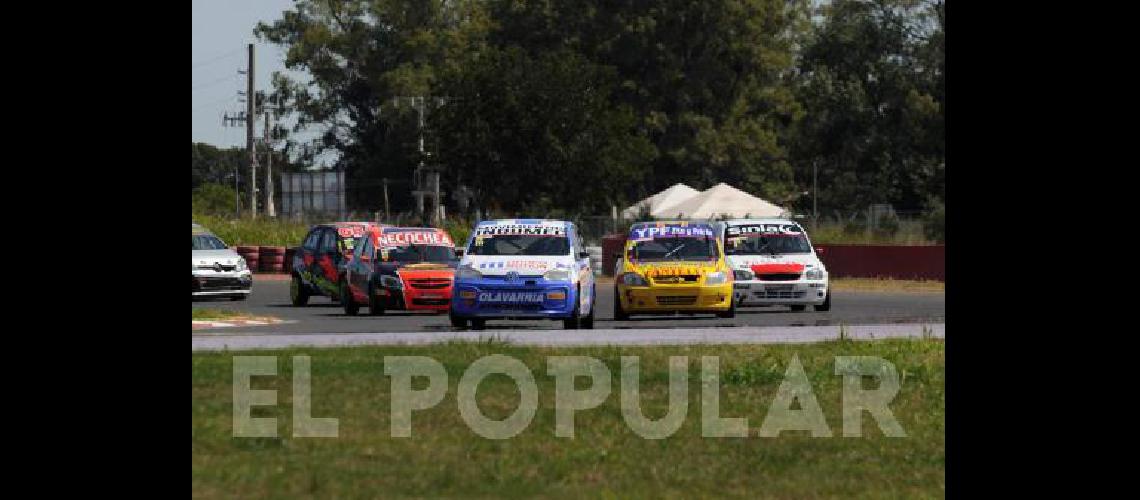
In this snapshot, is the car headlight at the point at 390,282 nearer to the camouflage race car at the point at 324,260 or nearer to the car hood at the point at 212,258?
the camouflage race car at the point at 324,260

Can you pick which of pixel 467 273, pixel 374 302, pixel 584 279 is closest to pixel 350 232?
pixel 374 302

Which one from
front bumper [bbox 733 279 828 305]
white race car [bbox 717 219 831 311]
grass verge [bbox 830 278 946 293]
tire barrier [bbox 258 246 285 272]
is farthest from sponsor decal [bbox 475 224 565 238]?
tire barrier [bbox 258 246 285 272]

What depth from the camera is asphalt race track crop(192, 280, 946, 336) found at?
88.0 feet

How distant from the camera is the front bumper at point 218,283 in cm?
3562

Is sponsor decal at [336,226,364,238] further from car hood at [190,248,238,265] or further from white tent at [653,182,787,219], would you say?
white tent at [653,182,787,219]

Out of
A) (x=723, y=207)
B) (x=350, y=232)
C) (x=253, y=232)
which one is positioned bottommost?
(x=350, y=232)

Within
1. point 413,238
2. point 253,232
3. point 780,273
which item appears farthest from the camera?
point 253,232

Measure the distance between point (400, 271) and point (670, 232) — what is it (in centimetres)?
439

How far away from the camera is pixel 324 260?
3378cm

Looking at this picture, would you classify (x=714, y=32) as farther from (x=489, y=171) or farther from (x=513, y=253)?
(x=513, y=253)

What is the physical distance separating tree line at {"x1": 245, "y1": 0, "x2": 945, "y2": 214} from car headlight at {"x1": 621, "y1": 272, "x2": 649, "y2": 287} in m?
40.9

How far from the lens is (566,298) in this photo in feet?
84.7

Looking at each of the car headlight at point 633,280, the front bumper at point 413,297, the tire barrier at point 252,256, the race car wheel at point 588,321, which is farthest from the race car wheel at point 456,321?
the tire barrier at point 252,256

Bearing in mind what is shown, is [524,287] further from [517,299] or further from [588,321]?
[588,321]
